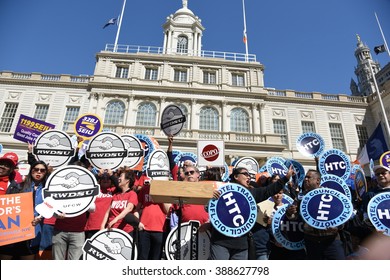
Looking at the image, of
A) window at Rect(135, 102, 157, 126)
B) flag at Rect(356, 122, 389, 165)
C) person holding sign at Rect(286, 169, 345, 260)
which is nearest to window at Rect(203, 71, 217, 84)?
window at Rect(135, 102, 157, 126)

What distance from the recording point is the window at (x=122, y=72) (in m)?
22.6

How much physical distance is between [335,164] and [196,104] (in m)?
16.1

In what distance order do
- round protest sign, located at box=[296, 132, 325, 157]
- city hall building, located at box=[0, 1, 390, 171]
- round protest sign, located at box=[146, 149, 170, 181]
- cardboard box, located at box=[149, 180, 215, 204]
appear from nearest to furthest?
cardboard box, located at box=[149, 180, 215, 204]
round protest sign, located at box=[146, 149, 170, 181]
round protest sign, located at box=[296, 132, 325, 157]
city hall building, located at box=[0, 1, 390, 171]

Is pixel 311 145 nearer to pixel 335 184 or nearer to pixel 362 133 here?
pixel 335 184

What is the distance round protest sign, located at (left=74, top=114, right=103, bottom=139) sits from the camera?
280 inches

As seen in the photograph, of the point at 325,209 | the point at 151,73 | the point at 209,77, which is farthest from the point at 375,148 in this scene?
the point at 151,73

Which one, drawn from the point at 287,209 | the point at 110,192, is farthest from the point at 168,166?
the point at 287,209

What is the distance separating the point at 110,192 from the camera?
4.21 meters

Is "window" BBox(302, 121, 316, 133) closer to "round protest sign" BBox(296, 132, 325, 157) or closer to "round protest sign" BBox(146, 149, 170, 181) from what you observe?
"round protest sign" BBox(296, 132, 325, 157)

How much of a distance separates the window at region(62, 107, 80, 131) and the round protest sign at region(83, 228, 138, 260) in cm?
1981

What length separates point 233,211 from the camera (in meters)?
3.10

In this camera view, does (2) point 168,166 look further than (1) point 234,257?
Yes

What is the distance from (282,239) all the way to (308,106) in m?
22.4
